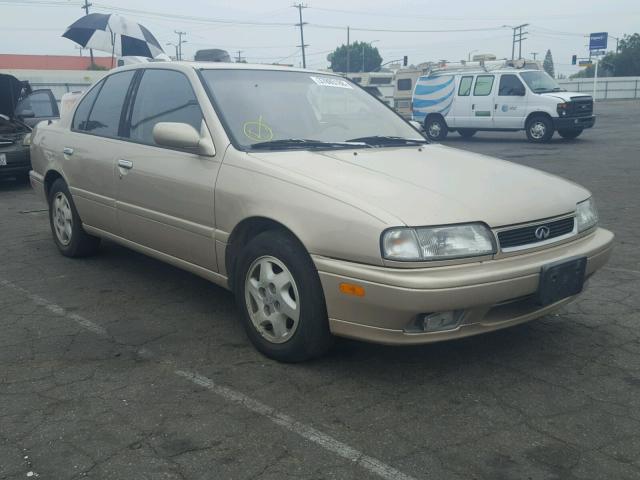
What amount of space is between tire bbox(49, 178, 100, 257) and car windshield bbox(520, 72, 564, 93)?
14104 millimetres

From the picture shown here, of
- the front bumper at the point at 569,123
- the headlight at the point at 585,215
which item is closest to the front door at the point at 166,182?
the headlight at the point at 585,215

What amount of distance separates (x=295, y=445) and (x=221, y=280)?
1.39 meters

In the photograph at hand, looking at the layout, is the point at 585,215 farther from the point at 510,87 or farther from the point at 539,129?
the point at 510,87

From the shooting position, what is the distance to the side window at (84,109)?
523 cm

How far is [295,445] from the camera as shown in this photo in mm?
2664

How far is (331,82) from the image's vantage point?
181 inches

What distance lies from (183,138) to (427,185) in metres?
1.39

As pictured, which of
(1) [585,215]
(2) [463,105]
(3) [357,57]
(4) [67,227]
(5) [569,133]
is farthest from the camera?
(3) [357,57]

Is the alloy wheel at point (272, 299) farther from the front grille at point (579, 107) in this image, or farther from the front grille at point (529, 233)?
the front grille at point (579, 107)

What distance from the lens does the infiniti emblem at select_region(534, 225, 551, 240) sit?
3.22m

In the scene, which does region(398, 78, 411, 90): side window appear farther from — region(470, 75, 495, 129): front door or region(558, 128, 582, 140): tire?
region(558, 128, 582, 140): tire

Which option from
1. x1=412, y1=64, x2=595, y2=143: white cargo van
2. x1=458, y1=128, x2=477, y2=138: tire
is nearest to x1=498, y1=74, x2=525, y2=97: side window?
x1=412, y1=64, x2=595, y2=143: white cargo van

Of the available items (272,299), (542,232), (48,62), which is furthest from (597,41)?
(48,62)

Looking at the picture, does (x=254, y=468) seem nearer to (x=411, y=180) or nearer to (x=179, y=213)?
(x=411, y=180)
